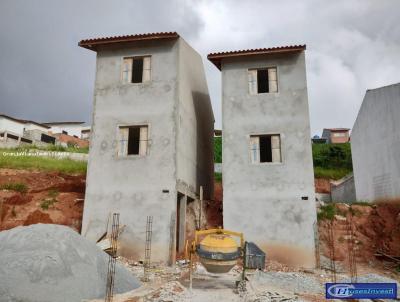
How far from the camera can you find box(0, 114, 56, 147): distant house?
1725 inches

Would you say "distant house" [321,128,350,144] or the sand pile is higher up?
"distant house" [321,128,350,144]

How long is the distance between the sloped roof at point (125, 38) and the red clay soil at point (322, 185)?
25.2m

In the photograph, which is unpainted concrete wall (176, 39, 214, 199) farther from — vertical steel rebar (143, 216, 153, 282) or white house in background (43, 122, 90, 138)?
white house in background (43, 122, 90, 138)

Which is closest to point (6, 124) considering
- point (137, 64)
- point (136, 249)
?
point (137, 64)

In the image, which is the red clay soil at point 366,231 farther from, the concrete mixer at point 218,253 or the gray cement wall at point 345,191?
the gray cement wall at point 345,191

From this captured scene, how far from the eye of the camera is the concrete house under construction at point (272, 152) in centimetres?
1532

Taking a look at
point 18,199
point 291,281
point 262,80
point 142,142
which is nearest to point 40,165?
point 18,199

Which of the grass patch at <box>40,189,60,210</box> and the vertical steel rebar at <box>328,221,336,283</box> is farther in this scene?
the grass patch at <box>40,189,60,210</box>

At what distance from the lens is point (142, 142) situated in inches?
637

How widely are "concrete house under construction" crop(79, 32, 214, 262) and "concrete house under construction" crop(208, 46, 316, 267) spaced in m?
1.96

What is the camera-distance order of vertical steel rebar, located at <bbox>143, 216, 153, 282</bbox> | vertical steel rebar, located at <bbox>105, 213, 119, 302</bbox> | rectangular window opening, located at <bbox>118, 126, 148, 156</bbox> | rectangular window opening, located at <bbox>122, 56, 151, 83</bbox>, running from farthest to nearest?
rectangular window opening, located at <bbox>122, 56, 151, 83</bbox>, rectangular window opening, located at <bbox>118, 126, 148, 156</bbox>, vertical steel rebar, located at <bbox>143, 216, 153, 282</bbox>, vertical steel rebar, located at <bbox>105, 213, 119, 302</bbox>

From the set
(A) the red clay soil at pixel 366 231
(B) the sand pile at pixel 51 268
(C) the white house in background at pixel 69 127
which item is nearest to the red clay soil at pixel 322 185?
(A) the red clay soil at pixel 366 231

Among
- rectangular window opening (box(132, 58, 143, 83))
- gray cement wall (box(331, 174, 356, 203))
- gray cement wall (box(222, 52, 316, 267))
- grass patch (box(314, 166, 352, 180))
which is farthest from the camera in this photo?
grass patch (box(314, 166, 352, 180))

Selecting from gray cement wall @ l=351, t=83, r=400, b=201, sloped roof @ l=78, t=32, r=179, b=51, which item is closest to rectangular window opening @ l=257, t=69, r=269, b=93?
sloped roof @ l=78, t=32, r=179, b=51
